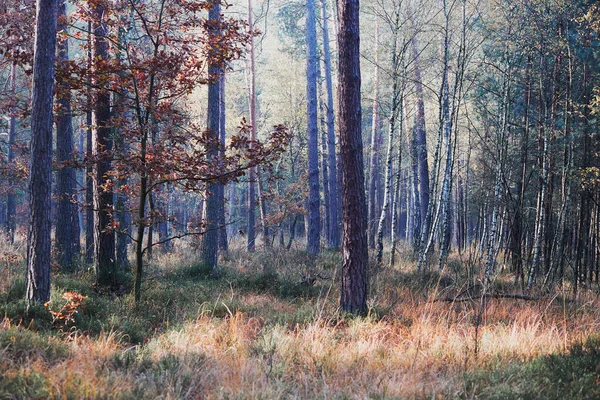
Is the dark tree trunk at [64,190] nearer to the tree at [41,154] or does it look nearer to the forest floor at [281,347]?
the forest floor at [281,347]

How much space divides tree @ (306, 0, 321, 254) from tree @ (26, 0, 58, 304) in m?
9.30

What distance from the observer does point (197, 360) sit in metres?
4.76

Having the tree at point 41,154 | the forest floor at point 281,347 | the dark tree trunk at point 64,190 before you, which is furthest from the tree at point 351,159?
the dark tree trunk at point 64,190

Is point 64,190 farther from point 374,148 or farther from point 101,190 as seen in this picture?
point 374,148

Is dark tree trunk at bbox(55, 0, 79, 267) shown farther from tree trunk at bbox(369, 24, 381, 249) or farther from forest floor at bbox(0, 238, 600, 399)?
tree trunk at bbox(369, 24, 381, 249)

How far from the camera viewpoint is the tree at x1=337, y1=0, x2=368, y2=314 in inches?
256

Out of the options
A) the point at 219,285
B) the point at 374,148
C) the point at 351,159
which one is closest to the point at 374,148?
the point at 374,148

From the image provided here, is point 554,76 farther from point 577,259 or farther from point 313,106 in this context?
point 313,106

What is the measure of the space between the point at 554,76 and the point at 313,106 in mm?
7621

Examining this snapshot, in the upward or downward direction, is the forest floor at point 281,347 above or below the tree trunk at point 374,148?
below

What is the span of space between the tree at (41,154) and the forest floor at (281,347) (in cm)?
41

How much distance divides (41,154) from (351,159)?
418 centimetres

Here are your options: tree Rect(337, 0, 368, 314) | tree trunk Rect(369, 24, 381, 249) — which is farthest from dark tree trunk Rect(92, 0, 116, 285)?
tree trunk Rect(369, 24, 381, 249)

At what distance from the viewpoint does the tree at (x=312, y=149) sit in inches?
583
